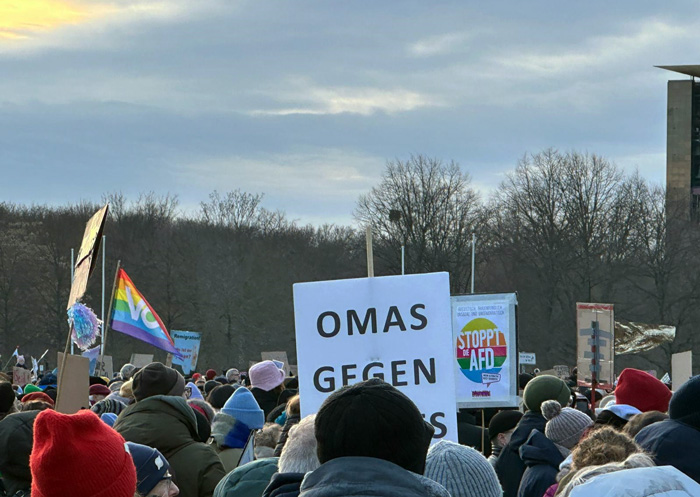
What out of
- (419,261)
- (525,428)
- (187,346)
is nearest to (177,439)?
(525,428)

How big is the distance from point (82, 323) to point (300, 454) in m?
5.62

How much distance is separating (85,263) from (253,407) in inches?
98.6

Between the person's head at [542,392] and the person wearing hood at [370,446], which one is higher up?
the person wearing hood at [370,446]

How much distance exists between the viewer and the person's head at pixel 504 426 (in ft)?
26.5

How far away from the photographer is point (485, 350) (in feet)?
33.1

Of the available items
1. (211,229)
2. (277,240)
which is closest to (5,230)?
(211,229)

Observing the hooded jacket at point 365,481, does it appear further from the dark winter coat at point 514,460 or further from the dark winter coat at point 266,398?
the dark winter coat at point 266,398

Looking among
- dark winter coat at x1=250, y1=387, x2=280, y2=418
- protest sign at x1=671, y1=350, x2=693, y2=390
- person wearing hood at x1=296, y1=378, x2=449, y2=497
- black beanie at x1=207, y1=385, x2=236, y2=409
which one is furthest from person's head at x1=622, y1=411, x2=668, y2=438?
protest sign at x1=671, y1=350, x2=693, y2=390

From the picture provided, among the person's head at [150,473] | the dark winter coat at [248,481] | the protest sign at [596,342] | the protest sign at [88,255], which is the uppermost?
the protest sign at [88,255]

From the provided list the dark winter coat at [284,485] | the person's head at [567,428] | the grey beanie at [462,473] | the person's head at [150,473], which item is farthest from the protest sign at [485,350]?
the dark winter coat at [284,485]

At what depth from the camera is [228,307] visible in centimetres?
6112

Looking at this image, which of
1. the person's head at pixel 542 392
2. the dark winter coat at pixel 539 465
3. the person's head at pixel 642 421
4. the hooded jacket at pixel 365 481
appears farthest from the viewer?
the person's head at pixel 542 392

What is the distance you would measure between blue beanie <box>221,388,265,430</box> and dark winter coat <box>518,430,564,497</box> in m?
1.54

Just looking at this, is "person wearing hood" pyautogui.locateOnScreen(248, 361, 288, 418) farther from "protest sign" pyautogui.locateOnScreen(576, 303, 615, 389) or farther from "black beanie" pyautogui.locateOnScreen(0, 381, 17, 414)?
"protest sign" pyautogui.locateOnScreen(576, 303, 615, 389)
